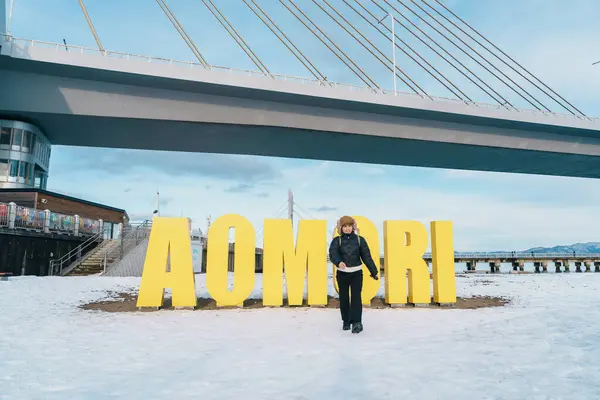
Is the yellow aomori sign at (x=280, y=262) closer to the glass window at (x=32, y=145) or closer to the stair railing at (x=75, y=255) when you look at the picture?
the stair railing at (x=75, y=255)

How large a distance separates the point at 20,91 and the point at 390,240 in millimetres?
31995

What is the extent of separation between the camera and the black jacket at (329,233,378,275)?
6.79 meters

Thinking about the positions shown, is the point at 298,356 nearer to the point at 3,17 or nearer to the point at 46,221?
the point at 46,221

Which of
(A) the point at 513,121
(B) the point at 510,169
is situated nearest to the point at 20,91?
(A) the point at 513,121

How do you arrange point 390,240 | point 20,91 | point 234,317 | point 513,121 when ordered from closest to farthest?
point 234,317 < point 390,240 < point 20,91 < point 513,121

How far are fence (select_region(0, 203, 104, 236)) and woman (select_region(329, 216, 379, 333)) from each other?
61.0 ft

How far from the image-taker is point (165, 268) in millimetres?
9219

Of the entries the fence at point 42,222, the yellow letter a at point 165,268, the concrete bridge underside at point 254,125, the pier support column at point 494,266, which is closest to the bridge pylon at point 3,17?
the concrete bridge underside at point 254,125

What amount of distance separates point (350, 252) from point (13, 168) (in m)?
33.5

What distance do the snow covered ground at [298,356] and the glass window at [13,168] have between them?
28570mm

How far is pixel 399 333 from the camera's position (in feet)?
20.0

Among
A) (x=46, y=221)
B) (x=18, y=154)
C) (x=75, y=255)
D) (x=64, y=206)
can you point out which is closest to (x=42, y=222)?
(x=46, y=221)

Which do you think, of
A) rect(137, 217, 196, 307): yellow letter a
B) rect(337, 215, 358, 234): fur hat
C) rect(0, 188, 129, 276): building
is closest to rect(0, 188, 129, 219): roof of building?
rect(0, 188, 129, 276): building

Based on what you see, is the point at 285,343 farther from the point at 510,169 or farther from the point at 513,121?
the point at 510,169
